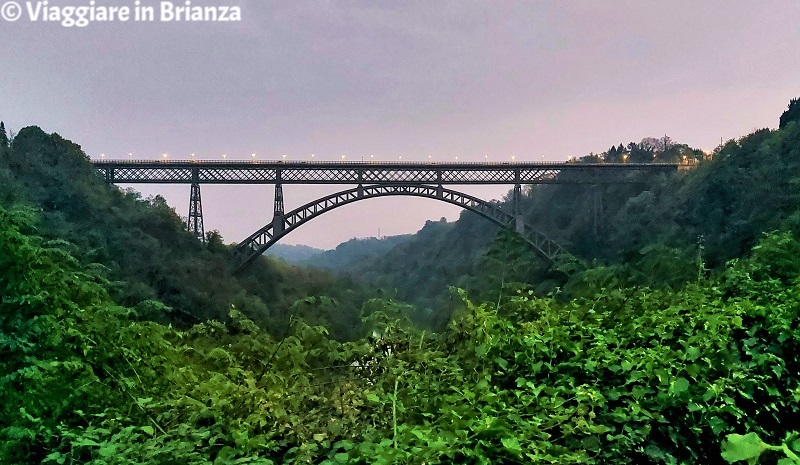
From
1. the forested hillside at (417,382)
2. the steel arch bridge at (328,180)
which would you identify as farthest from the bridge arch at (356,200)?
the forested hillside at (417,382)

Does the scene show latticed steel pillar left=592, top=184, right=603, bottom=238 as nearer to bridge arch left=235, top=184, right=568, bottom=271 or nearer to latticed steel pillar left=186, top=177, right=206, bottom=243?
bridge arch left=235, top=184, right=568, bottom=271

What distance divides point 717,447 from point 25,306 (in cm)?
461

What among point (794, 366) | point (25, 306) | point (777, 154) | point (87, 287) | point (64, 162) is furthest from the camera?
point (64, 162)

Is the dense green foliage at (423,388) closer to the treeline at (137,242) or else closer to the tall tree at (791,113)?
the treeline at (137,242)

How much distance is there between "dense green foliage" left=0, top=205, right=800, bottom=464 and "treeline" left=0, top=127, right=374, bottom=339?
1139 centimetres

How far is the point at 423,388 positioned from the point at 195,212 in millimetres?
25834

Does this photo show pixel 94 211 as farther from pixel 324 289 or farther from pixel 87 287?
pixel 87 287

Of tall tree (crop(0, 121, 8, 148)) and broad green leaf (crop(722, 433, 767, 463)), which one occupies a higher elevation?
tall tree (crop(0, 121, 8, 148))

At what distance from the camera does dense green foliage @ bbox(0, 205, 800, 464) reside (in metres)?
2.18

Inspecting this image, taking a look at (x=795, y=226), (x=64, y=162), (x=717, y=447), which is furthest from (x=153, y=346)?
(x=64, y=162)

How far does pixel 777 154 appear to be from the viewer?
71.1ft

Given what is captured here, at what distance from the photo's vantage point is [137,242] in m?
22.2

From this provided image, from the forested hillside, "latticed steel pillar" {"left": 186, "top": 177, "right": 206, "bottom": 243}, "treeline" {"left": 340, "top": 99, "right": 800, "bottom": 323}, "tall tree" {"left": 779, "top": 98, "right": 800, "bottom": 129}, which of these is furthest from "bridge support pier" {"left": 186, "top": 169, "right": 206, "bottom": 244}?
"tall tree" {"left": 779, "top": 98, "right": 800, "bottom": 129}

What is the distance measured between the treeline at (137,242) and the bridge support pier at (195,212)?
1.50 feet
